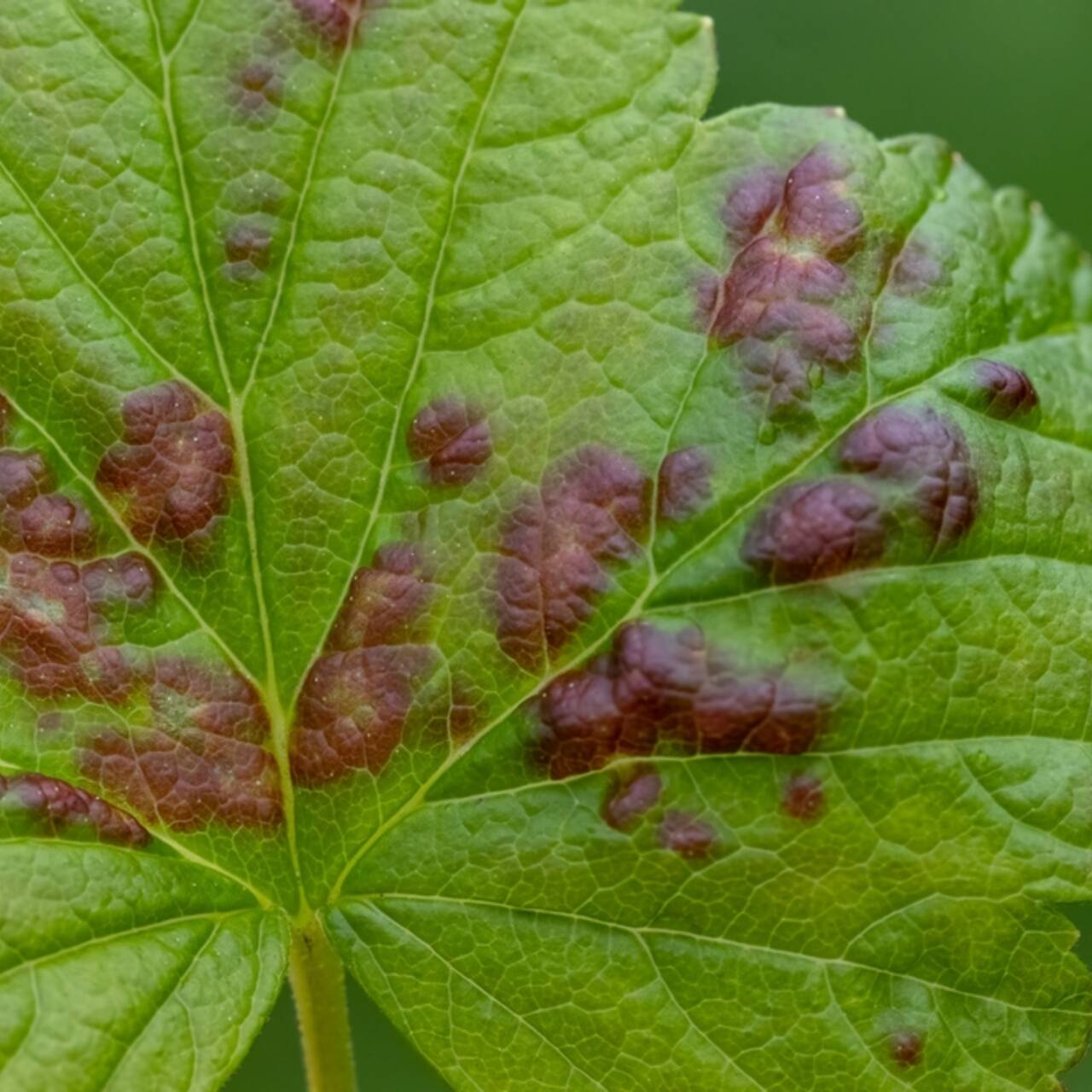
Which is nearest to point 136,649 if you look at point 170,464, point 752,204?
point 170,464

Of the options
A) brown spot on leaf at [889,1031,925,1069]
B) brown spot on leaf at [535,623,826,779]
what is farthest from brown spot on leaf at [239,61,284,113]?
brown spot on leaf at [889,1031,925,1069]

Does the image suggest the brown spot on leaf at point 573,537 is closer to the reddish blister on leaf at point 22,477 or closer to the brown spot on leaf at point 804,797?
the brown spot on leaf at point 804,797

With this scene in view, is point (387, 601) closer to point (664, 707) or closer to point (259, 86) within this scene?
point (664, 707)

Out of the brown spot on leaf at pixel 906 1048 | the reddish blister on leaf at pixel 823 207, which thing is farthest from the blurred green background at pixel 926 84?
the brown spot on leaf at pixel 906 1048

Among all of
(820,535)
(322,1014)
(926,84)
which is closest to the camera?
(820,535)

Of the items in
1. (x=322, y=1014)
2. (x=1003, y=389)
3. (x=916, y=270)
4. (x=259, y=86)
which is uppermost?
(x=259, y=86)

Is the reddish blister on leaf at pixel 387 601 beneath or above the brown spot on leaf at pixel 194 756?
above
